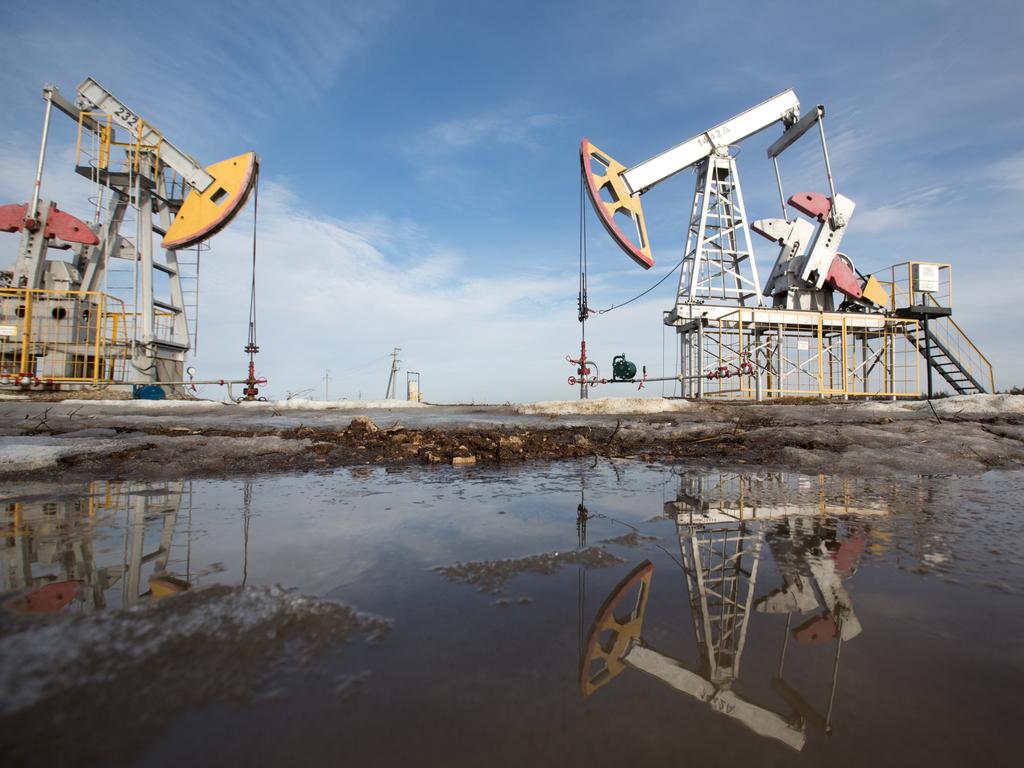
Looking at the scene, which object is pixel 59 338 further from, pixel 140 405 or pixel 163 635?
pixel 163 635

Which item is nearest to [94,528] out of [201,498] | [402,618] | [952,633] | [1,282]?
[201,498]

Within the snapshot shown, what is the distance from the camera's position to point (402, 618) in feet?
4.29

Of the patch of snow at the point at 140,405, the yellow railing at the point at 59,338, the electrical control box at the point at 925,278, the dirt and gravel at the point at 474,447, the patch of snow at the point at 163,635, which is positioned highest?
the electrical control box at the point at 925,278

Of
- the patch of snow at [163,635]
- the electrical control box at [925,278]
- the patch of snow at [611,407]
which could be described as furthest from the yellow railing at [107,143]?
the electrical control box at [925,278]

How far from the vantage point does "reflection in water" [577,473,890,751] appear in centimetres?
99

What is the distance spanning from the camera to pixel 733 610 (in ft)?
4.63

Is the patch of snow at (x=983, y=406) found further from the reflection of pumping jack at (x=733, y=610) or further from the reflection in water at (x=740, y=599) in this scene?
the reflection of pumping jack at (x=733, y=610)

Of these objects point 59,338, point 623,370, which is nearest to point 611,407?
point 623,370

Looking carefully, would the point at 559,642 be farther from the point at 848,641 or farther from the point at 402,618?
the point at 848,641

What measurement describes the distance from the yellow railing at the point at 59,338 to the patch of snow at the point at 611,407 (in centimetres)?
1229

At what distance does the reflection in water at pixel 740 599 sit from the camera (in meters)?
0.99

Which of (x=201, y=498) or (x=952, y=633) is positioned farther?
(x=201, y=498)

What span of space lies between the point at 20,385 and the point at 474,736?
16.9m

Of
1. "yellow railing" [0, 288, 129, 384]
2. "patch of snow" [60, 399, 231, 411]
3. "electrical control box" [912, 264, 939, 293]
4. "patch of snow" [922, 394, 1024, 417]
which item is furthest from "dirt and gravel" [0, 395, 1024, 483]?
"electrical control box" [912, 264, 939, 293]
